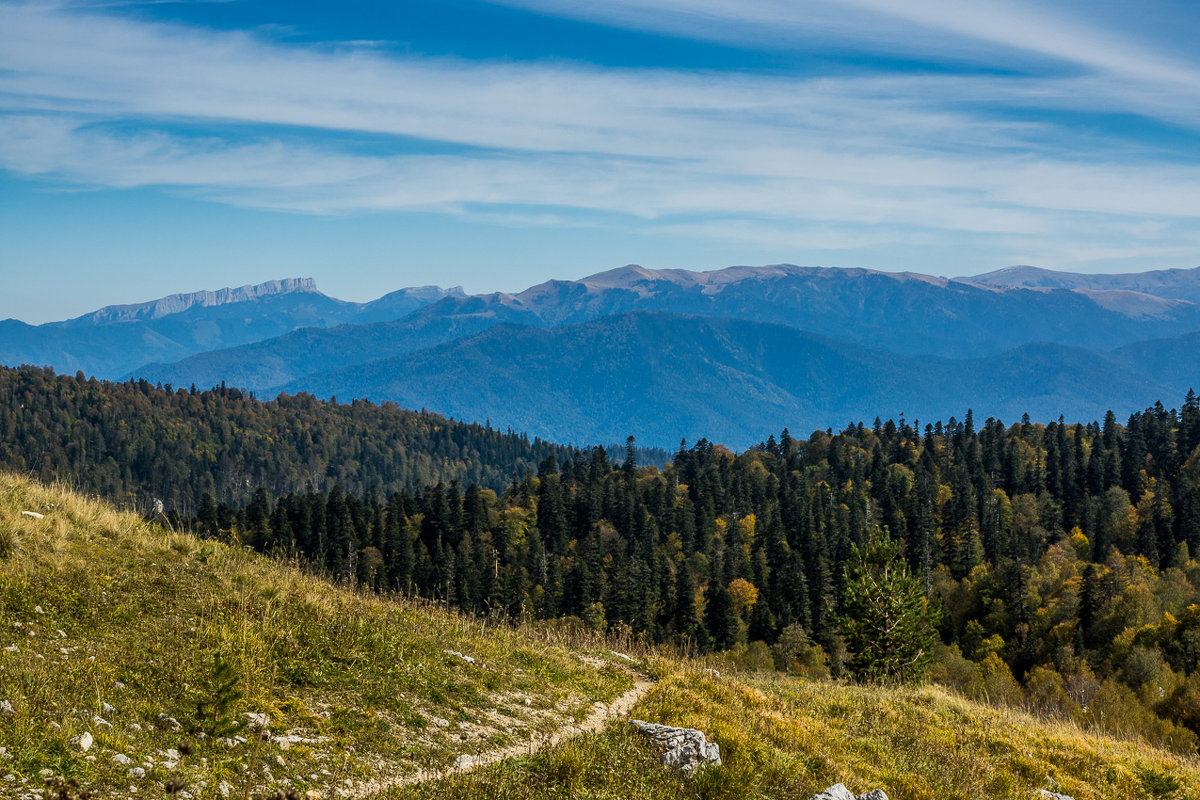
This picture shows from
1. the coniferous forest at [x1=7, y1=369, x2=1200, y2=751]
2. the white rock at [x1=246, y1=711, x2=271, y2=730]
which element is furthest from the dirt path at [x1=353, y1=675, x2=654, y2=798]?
the coniferous forest at [x1=7, y1=369, x2=1200, y2=751]

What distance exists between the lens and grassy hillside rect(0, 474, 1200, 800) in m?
9.91

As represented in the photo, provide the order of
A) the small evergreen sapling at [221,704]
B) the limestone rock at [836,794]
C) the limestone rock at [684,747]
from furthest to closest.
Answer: the limestone rock at [684,747]
the limestone rock at [836,794]
the small evergreen sapling at [221,704]

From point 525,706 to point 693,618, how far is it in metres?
108

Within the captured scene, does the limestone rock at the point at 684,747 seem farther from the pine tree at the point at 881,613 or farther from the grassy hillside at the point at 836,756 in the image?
the pine tree at the point at 881,613

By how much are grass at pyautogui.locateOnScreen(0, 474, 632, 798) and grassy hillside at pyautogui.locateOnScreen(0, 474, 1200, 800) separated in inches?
1.5

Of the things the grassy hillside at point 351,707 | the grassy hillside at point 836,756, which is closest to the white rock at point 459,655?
the grassy hillside at point 351,707

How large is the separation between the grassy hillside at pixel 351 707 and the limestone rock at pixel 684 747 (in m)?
0.36

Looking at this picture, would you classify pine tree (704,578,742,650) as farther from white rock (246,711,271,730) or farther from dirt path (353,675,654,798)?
white rock (246,711,271,730)

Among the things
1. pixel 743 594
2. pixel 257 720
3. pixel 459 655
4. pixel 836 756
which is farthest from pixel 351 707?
pixel 743 594

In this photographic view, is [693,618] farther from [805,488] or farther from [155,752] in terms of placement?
[155,752]

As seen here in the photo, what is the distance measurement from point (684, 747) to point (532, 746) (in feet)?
7.71

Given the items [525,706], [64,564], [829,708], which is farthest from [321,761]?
[829,708]

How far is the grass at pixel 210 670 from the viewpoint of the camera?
9570 mm

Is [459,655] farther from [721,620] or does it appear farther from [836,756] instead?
[721,620]
